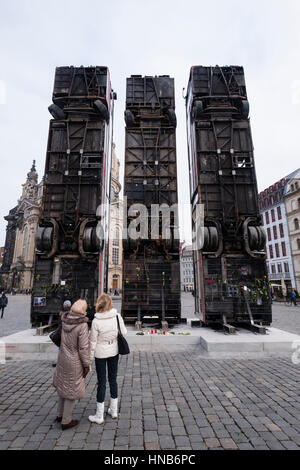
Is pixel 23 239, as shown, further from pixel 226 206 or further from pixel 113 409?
pixel 113 409

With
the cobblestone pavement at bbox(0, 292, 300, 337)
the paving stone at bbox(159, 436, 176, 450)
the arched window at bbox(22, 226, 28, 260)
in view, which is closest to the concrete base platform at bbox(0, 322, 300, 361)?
the cobblestone pavement at bbox(0, 292, 300, 337)

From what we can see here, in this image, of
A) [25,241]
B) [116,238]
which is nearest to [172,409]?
[116,238]

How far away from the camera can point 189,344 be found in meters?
8.99

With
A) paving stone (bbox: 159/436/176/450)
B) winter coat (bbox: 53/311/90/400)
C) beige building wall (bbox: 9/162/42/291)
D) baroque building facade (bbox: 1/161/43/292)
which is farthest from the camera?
baroque building facade (bbox: 1/161/43/292)

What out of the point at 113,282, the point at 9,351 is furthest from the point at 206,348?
the point at 113,282

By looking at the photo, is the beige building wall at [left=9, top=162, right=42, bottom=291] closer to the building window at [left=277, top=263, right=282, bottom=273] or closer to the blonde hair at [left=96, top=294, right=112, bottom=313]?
the building window at [left=277, top=263, right=282, bottom=273]

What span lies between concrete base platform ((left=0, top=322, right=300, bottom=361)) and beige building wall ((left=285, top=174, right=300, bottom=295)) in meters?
35.3

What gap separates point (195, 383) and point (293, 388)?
88.5 inches

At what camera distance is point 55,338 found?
4281 millimetres

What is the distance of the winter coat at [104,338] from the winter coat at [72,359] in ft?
0.63

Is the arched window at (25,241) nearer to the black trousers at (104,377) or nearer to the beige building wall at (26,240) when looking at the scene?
the beige building wall at (26,240)

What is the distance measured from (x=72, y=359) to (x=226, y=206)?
33.5 feet

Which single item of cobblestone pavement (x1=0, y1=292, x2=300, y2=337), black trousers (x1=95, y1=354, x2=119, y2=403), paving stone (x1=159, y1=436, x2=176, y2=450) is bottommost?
paving stone (x1=159, y1=436, x2=176, y2=450)

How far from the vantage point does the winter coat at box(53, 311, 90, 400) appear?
3912 mm
